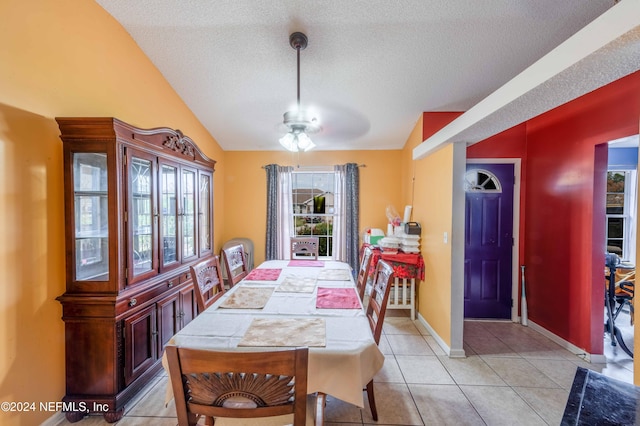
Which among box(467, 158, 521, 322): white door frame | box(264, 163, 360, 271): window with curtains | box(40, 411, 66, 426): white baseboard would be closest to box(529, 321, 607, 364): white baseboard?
box(467, 158, 521, 322): white door frame

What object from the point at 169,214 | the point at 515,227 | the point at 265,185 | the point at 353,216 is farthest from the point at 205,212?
the point at 515,227

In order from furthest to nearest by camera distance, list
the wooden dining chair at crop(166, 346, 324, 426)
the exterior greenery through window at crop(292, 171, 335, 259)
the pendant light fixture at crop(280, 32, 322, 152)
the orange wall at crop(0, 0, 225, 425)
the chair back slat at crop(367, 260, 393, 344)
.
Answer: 1. the exterior greenery through window at crop(292, 171, 335, 259)
2. the pendant light fixture at crop(280, 32, 322, 152)
3. the chair back slat at crop(367, 260, 393, 344)
4. the orange wall at crop(0, 0, 225, 425)
5. the wooden dining chair at crop(166, 346, 324, 426)

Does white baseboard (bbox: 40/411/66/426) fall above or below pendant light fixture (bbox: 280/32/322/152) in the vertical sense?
below

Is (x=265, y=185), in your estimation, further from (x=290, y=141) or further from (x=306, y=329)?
(x=306, y=329)

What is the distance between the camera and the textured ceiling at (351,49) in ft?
6.53

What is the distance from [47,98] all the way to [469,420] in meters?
3.65

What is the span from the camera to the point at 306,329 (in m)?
1.44

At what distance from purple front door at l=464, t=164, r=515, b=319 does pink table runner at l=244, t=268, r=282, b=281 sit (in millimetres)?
2492

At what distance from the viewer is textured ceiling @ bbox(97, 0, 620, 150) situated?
199cm

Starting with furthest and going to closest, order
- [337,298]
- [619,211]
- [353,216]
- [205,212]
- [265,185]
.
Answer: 1. [265,185]
2. [353,216]
3. [619,211]
4. [205,212]
5. [337,298]

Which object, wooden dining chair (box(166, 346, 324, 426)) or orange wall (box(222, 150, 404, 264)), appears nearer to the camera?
wooden dining chair (box(166, 346, 324, 426))

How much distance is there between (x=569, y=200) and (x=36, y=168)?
458cm

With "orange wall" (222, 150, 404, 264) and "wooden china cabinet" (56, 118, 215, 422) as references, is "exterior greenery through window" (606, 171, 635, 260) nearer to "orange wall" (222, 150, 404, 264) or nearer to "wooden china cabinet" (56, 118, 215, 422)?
"orange wall" (222, 150, 404, 264)

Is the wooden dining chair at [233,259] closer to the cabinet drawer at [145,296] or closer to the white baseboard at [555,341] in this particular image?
the cabinet drawer at [145,296]
